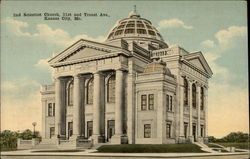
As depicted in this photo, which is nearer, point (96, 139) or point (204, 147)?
point (204, 147)

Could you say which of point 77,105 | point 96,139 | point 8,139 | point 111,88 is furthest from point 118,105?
point 8,139

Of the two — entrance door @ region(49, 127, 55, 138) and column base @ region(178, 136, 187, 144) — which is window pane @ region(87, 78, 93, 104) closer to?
entrance door @ region(49, 127, 55, 138)

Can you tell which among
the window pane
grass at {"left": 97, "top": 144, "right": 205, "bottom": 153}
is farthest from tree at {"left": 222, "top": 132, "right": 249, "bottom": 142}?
the window pane

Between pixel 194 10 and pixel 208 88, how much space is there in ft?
16.7

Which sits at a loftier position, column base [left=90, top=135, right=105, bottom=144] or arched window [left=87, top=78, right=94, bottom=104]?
arched window [left=87, top=78, right=94, bottom=104]

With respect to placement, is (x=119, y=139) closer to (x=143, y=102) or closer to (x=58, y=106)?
(x=143, y=102)

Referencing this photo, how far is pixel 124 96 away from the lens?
1136 inches

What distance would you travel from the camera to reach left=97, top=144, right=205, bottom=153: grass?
24578 mm

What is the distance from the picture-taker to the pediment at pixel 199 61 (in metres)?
24.8

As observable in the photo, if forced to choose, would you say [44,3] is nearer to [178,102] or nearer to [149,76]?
[149,76]

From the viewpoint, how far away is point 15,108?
24.1m

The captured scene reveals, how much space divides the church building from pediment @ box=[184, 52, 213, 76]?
0.76 feet

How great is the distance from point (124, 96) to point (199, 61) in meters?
6.17

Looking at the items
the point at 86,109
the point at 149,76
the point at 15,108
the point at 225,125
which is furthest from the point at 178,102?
the point at 15,108
